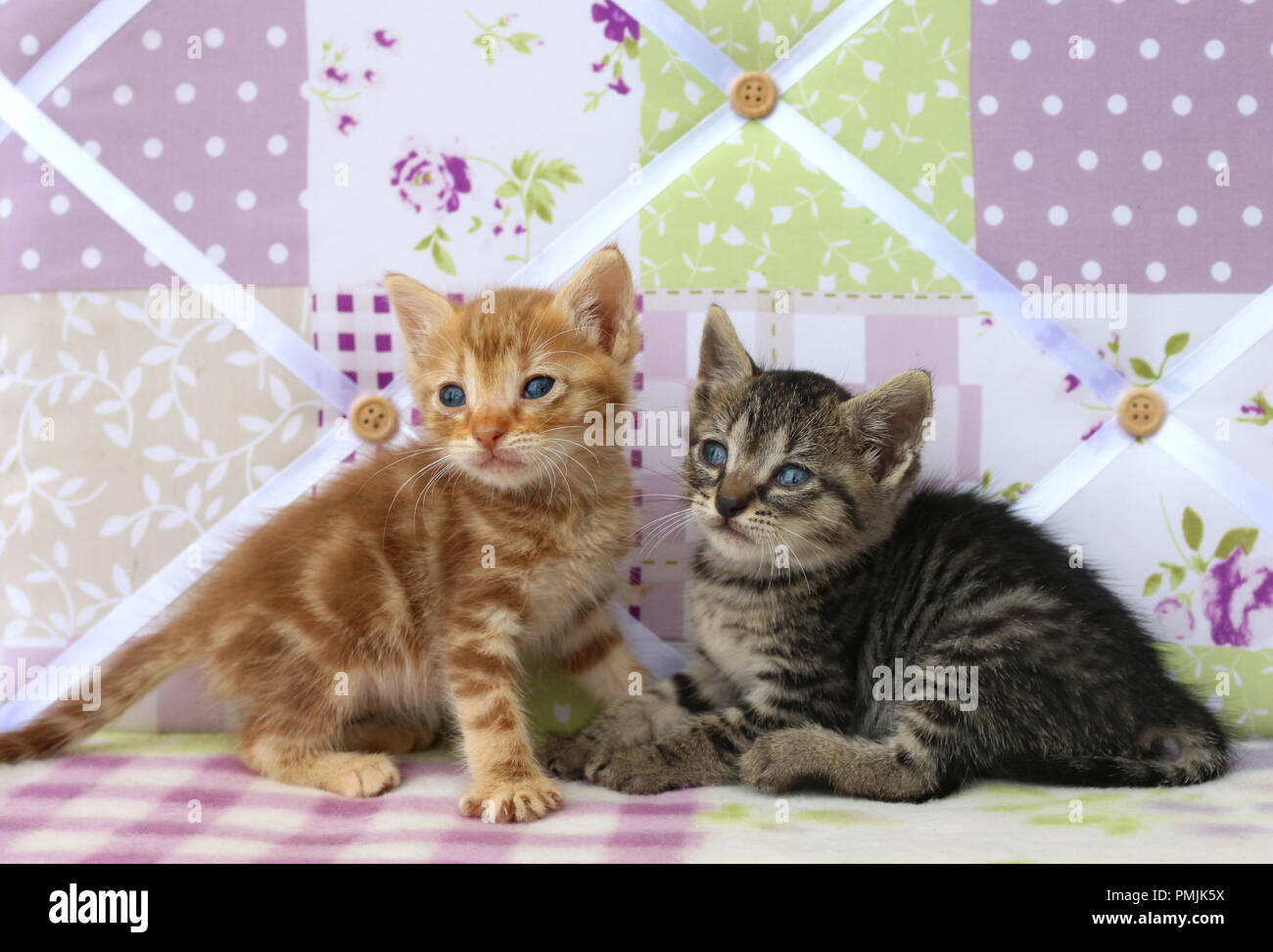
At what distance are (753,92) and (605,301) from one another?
50 centimetres

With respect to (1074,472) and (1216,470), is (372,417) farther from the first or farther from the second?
(1216,470)

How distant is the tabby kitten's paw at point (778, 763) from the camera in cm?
138

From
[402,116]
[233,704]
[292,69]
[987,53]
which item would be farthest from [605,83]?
[233,704]

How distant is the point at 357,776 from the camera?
1.45 meters

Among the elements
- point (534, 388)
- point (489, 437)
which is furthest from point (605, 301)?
point (489, 437)

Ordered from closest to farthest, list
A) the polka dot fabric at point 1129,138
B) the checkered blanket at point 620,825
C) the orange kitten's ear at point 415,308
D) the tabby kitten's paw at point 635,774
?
the checkered blanket at point 620,825 < the tabby kitten's paw at point 635,774 < the orange kitten's ear at point 415,308 < the polka dot fabric at point 1129,138

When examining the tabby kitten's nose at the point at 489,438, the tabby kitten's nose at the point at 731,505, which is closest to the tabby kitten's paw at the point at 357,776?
the tabby kitten's nose at the point at 489,438

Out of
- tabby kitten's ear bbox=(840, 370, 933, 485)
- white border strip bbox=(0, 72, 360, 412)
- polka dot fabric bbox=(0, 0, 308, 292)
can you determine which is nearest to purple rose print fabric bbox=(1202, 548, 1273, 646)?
tabby kitten's ear bbox=(840, 370, 933, 485)

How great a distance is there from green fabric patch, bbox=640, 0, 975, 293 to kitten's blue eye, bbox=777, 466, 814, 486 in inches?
16.6

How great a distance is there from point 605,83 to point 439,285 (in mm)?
444

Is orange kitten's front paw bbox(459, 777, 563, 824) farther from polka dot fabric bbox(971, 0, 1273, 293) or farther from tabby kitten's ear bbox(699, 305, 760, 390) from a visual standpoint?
polka dot fabric bbox(971, 0, 1273, 293)

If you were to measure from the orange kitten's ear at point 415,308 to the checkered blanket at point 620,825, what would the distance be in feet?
2.20

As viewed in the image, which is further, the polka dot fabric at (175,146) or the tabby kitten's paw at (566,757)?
the polka dot fabric at (175,146)

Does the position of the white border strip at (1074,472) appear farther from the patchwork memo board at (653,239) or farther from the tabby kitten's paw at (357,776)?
the tabby kitten's paw at (357,776)
